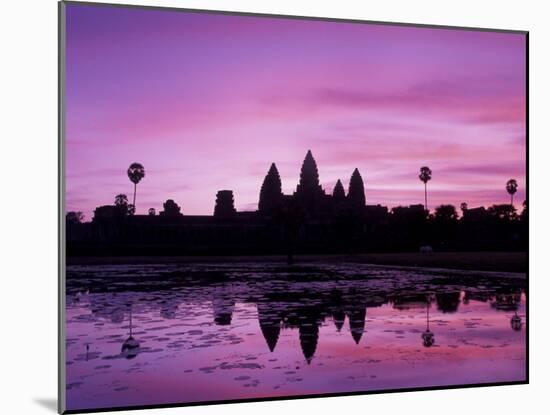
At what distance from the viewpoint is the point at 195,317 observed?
8.01 m

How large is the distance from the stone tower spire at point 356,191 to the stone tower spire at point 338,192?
100 millimetres

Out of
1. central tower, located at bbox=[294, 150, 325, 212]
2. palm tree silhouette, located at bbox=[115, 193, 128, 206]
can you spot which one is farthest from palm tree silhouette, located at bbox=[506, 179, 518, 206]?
palm tree silhouette, located at bbox=[115, 193, 128, 206]

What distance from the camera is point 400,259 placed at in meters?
→ 9.16

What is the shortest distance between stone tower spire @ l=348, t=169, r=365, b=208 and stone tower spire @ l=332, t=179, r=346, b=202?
10cm

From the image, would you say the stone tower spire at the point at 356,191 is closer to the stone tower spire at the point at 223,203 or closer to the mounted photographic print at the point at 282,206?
the mounted photographic print at the point at 282,206

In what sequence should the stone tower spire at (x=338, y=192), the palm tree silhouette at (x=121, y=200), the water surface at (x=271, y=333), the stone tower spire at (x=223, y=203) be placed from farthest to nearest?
1. the stone tower spire at (x=338, y=192)
2. the stone tower spire at (x=223, y=203)
3. the palm tree silhouette at (x=121, y=200)
4. the water surface at (x=271, y=333)

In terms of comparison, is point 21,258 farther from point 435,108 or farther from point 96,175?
point 435,108

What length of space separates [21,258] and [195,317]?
5.42 feet

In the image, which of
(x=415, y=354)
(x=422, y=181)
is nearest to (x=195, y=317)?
(x=415, y=354)

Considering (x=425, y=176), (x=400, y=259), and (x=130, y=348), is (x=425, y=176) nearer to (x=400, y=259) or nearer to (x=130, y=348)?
(x=400, y=259)

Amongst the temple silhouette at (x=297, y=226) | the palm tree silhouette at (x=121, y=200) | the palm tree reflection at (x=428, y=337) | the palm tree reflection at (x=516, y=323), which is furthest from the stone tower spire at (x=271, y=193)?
the palm tree reflection at (x=516, y=323)

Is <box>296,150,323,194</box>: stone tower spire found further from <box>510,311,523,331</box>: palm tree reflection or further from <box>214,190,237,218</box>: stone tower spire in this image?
<box>510,311,523,331</box>: palm tree reflection

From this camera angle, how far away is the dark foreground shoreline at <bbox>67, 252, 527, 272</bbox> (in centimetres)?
784

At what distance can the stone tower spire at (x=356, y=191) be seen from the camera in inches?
337
